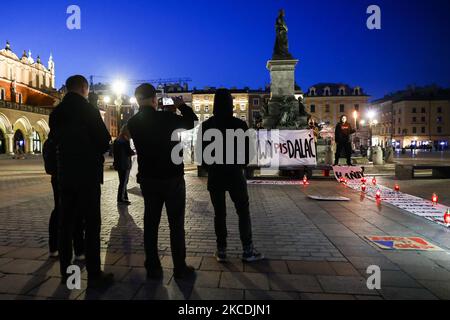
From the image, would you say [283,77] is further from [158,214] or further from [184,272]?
[184,272]

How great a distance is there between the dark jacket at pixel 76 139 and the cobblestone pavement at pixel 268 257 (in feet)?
3.90

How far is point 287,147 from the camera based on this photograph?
13.8m

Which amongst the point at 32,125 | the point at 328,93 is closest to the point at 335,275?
the point at 32,125

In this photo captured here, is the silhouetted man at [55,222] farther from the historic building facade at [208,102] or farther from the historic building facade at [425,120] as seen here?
the historic building facade at [425,120]

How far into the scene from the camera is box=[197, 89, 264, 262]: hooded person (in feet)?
13.6

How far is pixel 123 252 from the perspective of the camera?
14.8 feet

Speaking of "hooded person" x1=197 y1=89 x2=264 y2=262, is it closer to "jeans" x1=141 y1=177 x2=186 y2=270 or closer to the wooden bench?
"jeans" x1=141 y1=177 x2=186 y2=270

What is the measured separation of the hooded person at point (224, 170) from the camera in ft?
13.6

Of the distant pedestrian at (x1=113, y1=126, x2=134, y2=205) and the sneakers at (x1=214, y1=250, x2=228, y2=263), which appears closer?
the sneakers at (x1=214, y1=250, x2=228, y2=263)

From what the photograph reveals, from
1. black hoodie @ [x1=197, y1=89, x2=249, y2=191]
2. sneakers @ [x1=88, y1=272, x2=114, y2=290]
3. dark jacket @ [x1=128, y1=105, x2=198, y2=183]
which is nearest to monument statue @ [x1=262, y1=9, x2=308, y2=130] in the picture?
black hoodie @ [x1=197, y1=89, x2=249, y2=191]

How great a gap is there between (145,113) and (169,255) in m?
1.95

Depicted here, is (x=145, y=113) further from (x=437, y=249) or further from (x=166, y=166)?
(x=437, y=249)

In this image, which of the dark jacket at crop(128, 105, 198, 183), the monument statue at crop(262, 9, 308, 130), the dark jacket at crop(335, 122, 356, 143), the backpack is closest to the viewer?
the dark jacket at crop(128, 105, 198, 183)

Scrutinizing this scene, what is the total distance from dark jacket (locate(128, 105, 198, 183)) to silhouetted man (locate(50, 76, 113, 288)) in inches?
16.7
